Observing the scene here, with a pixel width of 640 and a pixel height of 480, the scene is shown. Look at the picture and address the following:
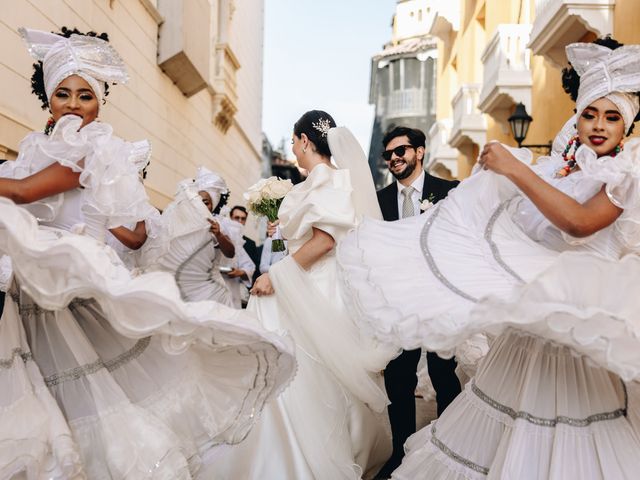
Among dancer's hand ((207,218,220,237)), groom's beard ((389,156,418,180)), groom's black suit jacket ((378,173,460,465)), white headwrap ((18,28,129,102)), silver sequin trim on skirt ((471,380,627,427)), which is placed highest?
white headwrap ((18,28,129,102))

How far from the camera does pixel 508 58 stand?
15250mm

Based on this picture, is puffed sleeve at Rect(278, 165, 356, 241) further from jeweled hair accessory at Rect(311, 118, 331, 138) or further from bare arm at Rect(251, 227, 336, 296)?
jeweled hair accessory at Rect(311, 118, 331, 138)

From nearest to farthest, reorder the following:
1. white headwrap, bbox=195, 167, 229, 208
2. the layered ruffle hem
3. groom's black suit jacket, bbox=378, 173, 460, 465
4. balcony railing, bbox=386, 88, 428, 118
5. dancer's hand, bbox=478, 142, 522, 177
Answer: the layered ruffle hem < dancer's hand, bbox=478, 142, 522, 177 < groom's black suit jacket, bbox=378, 173, 460, 465 < white headwrap, bbox=195, 167, 229, 208 < balcony railing, bbox=386, 88, 428, 118

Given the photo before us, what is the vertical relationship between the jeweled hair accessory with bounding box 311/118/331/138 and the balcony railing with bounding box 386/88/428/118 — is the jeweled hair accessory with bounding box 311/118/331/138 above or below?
below

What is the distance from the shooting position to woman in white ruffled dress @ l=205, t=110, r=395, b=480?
14.2 feet

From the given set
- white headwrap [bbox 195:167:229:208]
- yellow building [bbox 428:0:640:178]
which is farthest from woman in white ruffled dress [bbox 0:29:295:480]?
yellow building [bbox 428:0:640:178]

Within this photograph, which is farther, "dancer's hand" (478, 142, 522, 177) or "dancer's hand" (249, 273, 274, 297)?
"dancer's hand" (249, 273, 274, 297)

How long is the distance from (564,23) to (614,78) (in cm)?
860

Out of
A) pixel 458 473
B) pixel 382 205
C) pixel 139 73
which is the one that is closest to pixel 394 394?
pixel 382 205

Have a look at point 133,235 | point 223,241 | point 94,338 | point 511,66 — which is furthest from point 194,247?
point 511,66

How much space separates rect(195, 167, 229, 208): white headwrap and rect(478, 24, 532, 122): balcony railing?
8.01 metres

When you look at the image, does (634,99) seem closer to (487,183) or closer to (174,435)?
(487,183)

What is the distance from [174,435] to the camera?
3504 mm

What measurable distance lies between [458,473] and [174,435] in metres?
1.18
